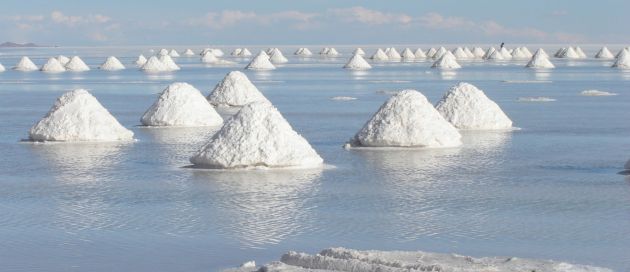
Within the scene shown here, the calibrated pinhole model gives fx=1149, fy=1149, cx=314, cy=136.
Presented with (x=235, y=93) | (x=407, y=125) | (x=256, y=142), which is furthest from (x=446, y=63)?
(x=256, y=142)

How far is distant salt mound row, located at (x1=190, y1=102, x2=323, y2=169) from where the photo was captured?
17031mm

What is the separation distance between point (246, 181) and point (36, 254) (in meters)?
5.32

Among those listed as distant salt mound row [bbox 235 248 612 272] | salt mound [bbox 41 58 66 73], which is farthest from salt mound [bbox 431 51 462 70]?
distant salt mound row [bbox 235 248 612 272]

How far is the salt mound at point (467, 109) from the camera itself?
78.1 feet

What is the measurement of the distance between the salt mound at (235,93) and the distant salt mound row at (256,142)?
642 inches

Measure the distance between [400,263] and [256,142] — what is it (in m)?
7.86

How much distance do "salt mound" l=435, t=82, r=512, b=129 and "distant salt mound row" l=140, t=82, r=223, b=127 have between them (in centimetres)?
550

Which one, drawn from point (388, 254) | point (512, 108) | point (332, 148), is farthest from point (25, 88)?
point (388, 254)

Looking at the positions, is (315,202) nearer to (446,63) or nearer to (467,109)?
(467,109)

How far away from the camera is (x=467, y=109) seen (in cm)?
2394

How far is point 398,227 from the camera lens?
12164 millimetres

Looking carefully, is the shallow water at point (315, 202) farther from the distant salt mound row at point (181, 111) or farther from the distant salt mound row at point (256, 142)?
the distant salt mound row at point (181, 111)

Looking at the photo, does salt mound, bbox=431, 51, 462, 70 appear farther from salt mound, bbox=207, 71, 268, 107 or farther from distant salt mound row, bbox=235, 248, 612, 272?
distant salt mound row, bbox=235, 248, 612, 272

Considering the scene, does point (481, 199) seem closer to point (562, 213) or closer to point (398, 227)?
point (562, 213)
